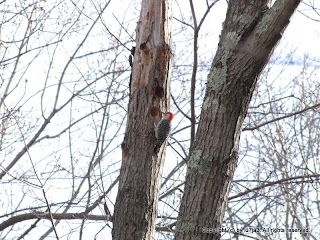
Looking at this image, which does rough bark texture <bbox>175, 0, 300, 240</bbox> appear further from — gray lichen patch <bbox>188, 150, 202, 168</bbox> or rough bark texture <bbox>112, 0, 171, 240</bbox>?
rough bark texture <bbox>112, 0, 171, 240</bbox>

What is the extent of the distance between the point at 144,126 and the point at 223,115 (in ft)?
3.36

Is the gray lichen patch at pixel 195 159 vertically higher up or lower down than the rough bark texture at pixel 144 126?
lower down

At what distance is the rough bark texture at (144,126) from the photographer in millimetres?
3037

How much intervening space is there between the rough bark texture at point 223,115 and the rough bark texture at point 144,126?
836 millimetres

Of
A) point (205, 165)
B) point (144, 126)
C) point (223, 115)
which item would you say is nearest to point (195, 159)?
point (205, 165)

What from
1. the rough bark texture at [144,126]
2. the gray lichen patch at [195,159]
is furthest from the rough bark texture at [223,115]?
the rough bark texture at [144,126]

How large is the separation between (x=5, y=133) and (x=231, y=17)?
175 inches

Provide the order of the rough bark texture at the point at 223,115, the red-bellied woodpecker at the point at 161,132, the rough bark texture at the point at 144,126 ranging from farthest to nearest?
1. the red-bellied woodpecker at the point at 161,132
2. the rough bark texture at the point at 144,126
3. the rough bark texture at the point at 223,115

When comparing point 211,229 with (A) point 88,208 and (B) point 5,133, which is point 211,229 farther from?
(B) point 5,133

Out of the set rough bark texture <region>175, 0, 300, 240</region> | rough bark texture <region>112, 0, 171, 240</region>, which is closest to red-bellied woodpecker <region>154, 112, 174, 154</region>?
rough bark texture <region>112, 0, 171, 240</region>

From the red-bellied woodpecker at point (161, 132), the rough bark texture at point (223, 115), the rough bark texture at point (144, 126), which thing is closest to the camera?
the rough bark texture at point (223, 115)

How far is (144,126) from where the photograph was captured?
3232 mm

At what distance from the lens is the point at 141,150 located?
319cm

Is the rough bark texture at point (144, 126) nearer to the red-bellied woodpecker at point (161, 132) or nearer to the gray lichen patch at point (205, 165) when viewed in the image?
the red-bellied woodpecker at point (161, 132)
